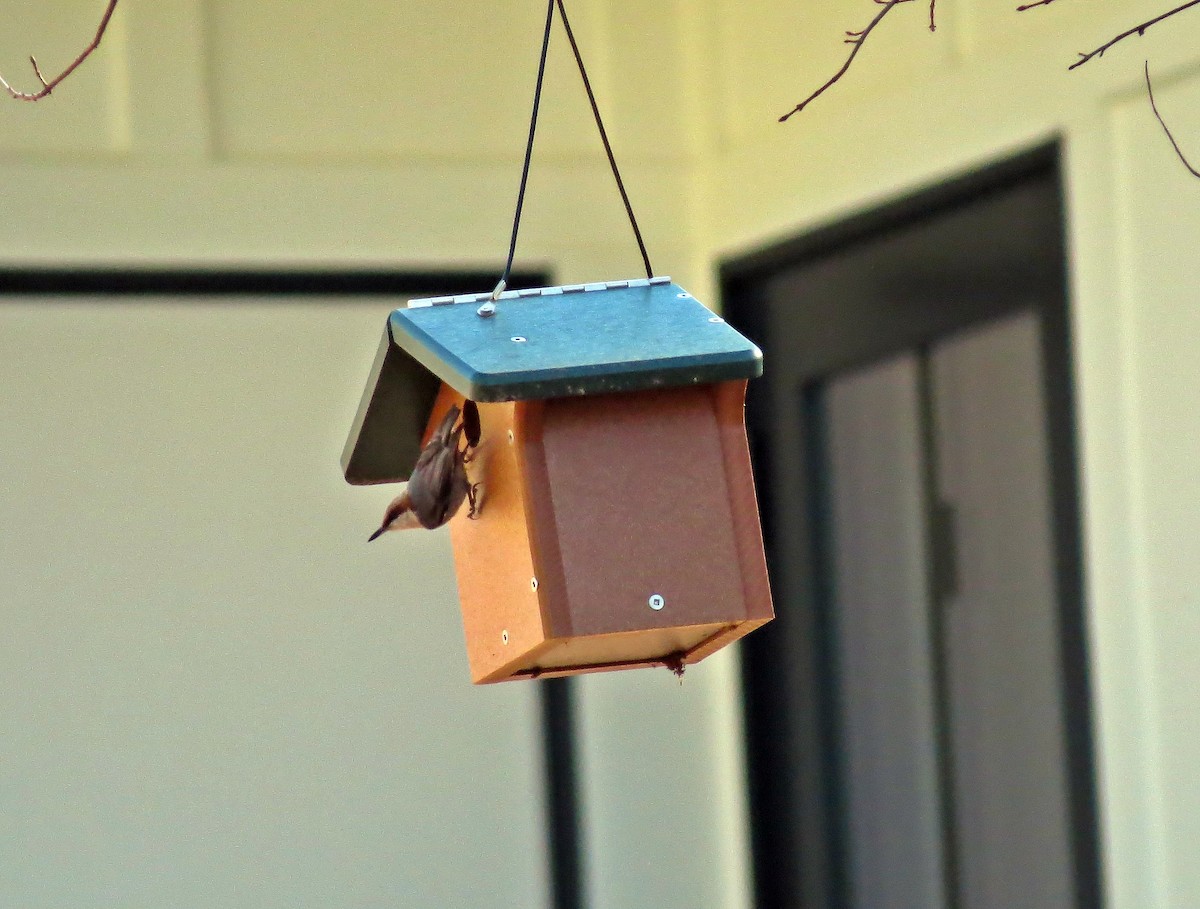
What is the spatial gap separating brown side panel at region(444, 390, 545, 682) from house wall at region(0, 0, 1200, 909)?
3.83 feet

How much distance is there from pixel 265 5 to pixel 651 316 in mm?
1895

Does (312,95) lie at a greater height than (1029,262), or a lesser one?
greater

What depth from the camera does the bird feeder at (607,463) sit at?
1.35m

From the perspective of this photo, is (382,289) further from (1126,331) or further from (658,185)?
(1126,331)

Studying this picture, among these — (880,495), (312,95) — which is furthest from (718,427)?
(312,95)

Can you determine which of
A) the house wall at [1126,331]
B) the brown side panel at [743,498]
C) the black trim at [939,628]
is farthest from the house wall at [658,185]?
the brown side panel at [743,498]

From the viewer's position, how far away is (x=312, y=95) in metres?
3.12

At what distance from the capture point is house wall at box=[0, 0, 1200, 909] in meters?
2.44

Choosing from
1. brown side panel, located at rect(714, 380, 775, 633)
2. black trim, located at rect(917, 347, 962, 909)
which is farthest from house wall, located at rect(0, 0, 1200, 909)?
brown side panel, located at rect(714, 380, 775, 633)

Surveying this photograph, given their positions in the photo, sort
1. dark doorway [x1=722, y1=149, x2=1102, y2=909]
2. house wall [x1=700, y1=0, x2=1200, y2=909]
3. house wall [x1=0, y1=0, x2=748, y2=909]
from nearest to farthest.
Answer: house wall [x1=700, y1=0, x2=1200, y2=909]
dark doorway [x1=722, y1=149, x2=1102, y2=909]
house wall [x1=0, y1=0, x2=748, y2=909]

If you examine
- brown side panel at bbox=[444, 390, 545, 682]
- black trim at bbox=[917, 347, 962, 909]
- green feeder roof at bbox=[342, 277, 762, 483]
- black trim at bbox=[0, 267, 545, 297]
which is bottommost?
black trim at bbox=[917, 347, 962, 909]

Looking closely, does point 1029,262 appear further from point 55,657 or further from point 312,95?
point 55,657

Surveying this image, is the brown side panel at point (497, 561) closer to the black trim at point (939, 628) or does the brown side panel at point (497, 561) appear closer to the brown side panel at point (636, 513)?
the brown side panel at point (636, 513)

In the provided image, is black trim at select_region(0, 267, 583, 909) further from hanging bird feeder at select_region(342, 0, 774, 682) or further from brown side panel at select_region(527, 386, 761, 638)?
brown side panel at select_region(527, 386, 761, 638)
